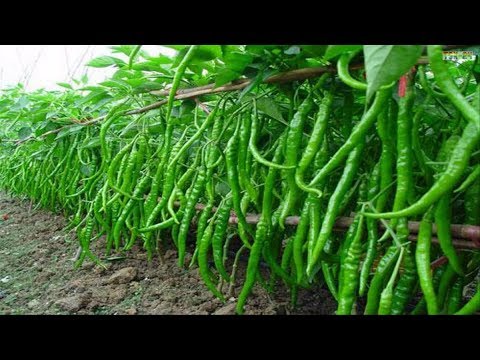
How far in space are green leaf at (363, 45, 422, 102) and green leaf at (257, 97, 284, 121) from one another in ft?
2.91

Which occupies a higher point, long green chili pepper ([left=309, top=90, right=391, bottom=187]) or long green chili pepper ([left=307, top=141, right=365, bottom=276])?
long green chili pepper ([left=309, top=90, right=391, bottom=187])

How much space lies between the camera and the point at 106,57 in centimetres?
251

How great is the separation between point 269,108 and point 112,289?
2.25 meters

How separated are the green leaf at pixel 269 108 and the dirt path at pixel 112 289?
1386 mm

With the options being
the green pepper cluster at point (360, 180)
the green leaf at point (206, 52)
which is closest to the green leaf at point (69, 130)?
the green pepper cluster at point (360, 180)

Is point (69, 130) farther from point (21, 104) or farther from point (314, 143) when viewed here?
point (314, 143)

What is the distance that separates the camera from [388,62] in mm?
940

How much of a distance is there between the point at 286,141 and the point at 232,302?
4.98 feet

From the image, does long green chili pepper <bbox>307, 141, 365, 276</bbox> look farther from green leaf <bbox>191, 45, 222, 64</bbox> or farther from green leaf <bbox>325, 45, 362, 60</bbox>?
green leaf <bbox>191, 45, 222, 64</bbox>

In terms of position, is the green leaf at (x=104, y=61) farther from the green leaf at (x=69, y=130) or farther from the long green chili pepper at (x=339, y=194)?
the long green chili pepper at (x=339, y=194)

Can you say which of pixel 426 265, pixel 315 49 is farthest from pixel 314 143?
pixel 426 265

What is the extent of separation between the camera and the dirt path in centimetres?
297

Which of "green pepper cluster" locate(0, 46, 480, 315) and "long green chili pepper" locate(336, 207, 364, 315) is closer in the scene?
"green pepper cluster" locate(0, 46, 480, 315)

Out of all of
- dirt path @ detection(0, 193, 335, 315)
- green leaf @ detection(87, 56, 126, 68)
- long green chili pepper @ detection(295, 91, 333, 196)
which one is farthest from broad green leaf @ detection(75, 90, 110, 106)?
long green chili pepper @ detection(295, 91, 333, 196)
